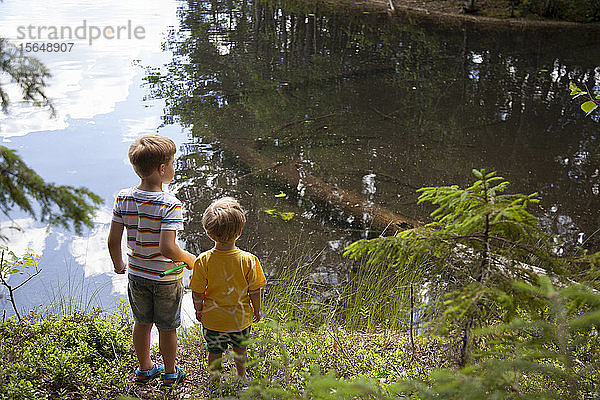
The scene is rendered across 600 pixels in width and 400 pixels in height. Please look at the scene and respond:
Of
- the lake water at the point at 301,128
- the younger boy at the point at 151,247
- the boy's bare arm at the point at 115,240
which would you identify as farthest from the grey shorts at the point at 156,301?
the lake water at the point at 301,128

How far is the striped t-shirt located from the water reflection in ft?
8.05

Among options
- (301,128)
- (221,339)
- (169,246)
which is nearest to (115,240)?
(169,246)

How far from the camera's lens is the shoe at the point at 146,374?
2.92m

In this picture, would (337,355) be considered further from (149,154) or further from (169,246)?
(149,154)

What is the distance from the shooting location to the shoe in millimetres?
2922

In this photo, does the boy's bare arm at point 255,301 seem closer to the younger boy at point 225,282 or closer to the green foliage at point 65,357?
the younger boy at point 225,282

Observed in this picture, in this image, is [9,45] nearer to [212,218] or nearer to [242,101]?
[212,218]

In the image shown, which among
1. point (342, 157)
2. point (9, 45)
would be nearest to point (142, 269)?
point (9, 45)

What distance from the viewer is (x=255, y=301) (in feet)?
8.95

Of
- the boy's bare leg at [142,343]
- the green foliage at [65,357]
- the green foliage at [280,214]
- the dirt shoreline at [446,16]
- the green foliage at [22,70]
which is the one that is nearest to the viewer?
the green foliage at [22,70]

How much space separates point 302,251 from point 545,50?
11.4m

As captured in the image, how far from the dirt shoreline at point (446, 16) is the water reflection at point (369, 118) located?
2.73 m

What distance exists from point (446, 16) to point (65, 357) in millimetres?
18066

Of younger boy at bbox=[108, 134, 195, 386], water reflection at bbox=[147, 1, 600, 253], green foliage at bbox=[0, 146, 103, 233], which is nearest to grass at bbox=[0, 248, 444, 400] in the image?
younger boy at bbox=[108, 134, 195, 386]
